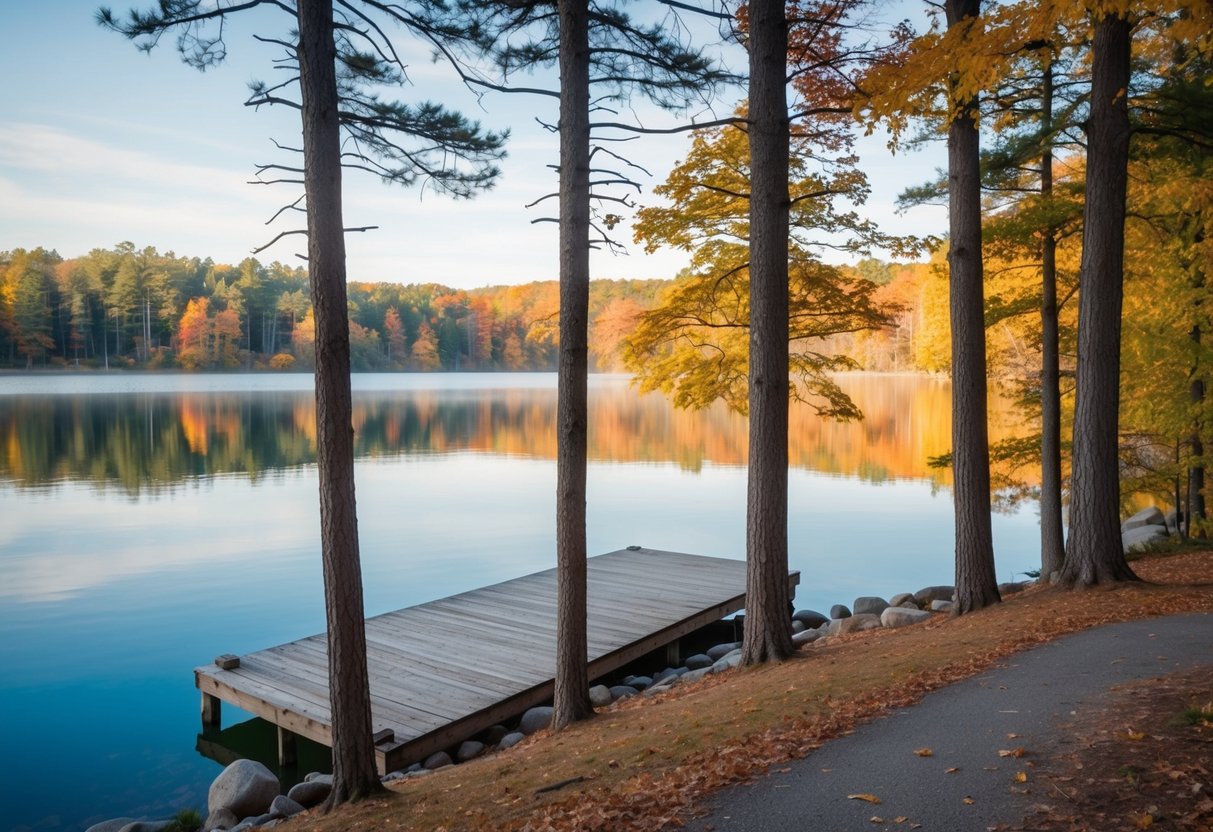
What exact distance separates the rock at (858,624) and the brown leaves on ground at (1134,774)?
548 centimetres

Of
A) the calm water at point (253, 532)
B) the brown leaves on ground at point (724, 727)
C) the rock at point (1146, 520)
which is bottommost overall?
the calm water at point (253, 532)

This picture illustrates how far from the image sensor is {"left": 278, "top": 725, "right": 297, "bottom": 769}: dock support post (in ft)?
27.5

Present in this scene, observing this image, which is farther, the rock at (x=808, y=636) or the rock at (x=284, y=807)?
the rock at (x=808, y=636)

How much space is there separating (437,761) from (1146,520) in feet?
51.9

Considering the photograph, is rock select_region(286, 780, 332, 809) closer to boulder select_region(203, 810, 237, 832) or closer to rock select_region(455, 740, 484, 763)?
boulder select_region(203, 810, 237, 832)

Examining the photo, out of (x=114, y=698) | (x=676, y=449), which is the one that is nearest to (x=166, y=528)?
(x=114, y=698)

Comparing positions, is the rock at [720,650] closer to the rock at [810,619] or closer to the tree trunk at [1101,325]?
the rock at [810,619]

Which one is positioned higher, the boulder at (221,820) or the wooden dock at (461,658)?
the wooden dock at (461,658)

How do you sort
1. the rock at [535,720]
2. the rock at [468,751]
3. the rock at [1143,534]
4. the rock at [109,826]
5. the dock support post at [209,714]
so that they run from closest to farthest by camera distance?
the rock at [109,826]
the rock at [468,751]
the rock at [535,720]
the dock support post at [209,714]
the rock at [1143,534]

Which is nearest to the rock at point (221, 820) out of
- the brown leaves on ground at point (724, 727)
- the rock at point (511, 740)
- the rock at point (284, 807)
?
the rock at point (284, 807)

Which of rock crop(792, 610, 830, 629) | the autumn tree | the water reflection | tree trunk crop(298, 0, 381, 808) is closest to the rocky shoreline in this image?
the autumn tree

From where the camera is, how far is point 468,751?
7.57 m

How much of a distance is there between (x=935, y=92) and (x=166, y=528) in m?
19.8

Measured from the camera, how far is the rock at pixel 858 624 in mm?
10156
